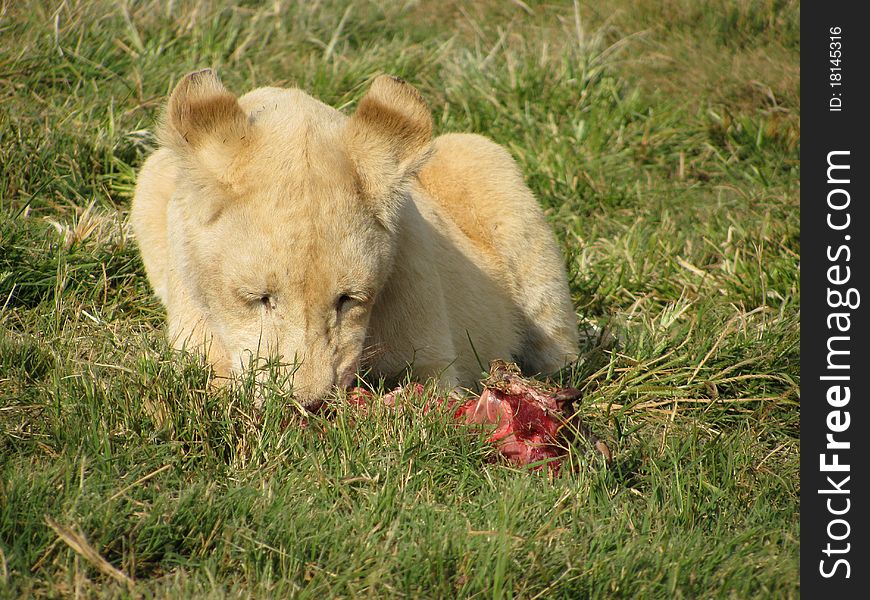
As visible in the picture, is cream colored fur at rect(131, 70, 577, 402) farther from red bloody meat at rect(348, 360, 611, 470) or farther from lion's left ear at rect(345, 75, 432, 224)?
red bloody meat at rect(348, 360, 611, 470)

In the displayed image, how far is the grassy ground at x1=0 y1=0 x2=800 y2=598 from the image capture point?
3.25 m

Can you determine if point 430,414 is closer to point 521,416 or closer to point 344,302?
point 521,416

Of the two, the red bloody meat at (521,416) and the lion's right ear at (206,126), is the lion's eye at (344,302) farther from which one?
the lion's right ear at (206,126)

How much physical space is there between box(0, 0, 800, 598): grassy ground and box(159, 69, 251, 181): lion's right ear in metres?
0.84

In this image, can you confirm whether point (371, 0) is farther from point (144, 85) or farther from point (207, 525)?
point (207, 525)

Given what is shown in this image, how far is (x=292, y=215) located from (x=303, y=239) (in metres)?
0.11

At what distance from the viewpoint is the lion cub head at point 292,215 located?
3.62 meters

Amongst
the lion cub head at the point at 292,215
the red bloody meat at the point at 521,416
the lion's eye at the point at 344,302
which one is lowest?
the red bloody meat at the point at 521,416

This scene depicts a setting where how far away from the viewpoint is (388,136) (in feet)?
13.4

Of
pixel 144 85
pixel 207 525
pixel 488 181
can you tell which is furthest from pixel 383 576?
pixel 144 85

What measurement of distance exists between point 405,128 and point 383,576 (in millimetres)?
1829

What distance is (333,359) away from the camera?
3717 millimetres
